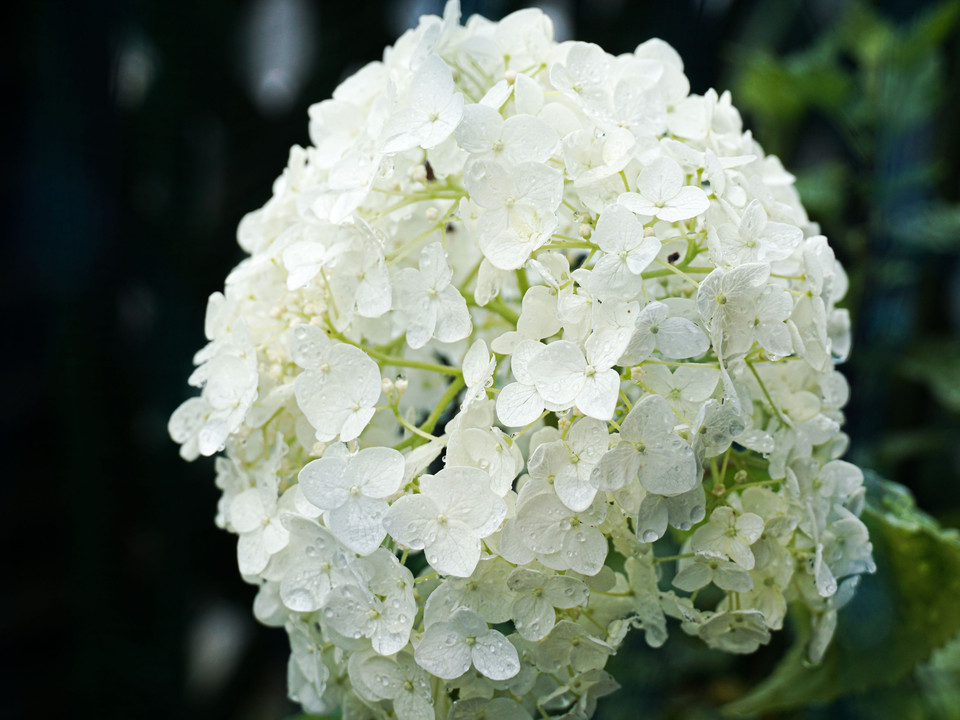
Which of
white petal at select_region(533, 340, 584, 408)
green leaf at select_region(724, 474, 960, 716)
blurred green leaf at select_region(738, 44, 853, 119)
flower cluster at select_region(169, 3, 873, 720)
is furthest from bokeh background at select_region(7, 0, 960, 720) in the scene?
white petal at select_region(533, 340, 584, 408)

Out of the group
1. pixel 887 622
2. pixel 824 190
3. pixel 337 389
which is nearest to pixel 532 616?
pixel 337 389

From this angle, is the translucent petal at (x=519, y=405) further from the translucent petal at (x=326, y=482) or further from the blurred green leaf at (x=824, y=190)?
the blurred green leaf at (x=824, y=190)

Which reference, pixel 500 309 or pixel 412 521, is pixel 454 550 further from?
pixel 500 309

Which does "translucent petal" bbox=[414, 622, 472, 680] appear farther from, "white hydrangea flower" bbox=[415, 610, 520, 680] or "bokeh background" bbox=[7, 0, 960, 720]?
"bokeh background" bbox=[7, 0, 960, 720]

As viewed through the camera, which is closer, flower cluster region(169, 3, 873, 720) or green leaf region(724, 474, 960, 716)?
flower cluster region(169, 3, 873, 720)

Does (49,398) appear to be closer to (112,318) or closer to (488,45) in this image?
(112,318)
